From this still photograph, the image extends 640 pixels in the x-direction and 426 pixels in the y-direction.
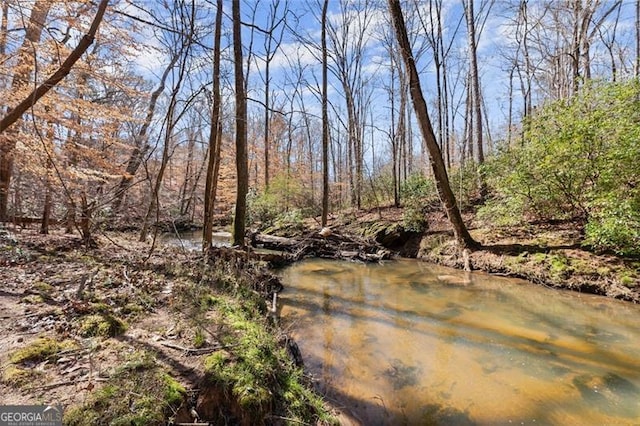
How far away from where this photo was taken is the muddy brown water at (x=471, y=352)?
2967 millimetres

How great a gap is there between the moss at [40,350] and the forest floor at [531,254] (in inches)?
322

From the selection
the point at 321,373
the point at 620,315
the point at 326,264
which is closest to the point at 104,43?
the point at 326,264

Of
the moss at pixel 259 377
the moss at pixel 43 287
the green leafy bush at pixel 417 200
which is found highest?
the green leafy bush at pixel 417 200

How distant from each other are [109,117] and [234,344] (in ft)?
27.7

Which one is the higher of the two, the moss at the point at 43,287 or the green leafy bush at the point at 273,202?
the green leafy bush at the point at 273,202

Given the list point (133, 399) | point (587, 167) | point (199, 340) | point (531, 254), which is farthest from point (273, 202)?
point (133, 399)

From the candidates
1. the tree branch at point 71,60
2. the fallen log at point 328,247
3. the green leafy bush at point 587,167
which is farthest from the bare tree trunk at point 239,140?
the green leafy bush at point 587,167

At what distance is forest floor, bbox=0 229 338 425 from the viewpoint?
6.30 ft

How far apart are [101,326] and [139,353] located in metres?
0.69

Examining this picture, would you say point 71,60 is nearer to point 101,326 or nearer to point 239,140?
point 101,326

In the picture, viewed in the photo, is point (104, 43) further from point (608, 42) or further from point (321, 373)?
point (608, 42)

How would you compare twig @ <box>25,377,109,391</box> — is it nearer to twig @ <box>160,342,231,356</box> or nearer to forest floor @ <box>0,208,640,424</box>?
forest floor @ <box>0,208,640,424</box>

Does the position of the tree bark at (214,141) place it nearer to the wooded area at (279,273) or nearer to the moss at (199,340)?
the wooded area at (279,273)

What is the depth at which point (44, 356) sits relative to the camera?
2273mm
